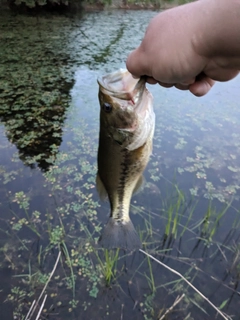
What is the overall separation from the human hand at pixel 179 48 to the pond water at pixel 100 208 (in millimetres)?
1473

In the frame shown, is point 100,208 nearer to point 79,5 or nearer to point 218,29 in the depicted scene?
point 218,29

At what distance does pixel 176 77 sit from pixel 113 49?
6.66 metres

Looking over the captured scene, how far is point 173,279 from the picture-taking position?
2340 mm

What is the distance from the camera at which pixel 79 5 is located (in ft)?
43.8

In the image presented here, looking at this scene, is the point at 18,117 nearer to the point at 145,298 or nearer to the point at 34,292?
the point at 34,292

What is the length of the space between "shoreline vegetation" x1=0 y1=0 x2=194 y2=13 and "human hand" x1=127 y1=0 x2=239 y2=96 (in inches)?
473

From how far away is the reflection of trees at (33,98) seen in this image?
3.78m

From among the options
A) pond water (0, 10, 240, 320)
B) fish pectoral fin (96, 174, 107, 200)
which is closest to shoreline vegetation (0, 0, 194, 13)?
pond water (0, 10, 240, 320)

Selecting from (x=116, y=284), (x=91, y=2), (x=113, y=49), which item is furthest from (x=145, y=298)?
(x=91, y=2)

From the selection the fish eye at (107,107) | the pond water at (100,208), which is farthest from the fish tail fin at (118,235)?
the fish eye at (107,107)

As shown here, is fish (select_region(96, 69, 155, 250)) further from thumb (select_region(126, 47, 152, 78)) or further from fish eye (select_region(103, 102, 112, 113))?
thumb (select_region(126, 47, 152, 78))

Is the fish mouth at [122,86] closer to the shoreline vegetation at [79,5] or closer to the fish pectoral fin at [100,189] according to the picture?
the fish pectoral fin at [100,189]

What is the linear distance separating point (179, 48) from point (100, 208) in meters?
2.16

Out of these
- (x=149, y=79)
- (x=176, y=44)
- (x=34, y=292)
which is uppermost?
(x=176, y=44)
